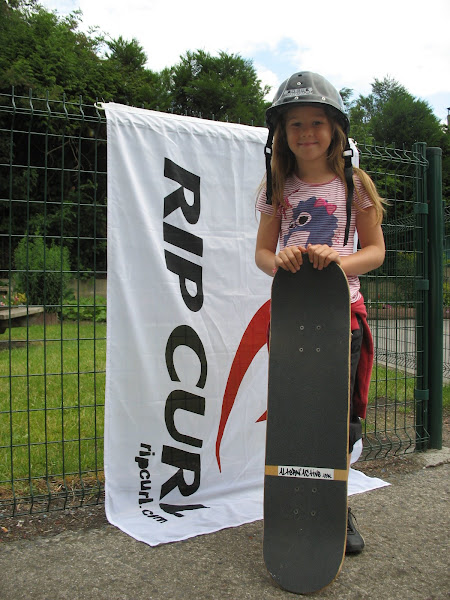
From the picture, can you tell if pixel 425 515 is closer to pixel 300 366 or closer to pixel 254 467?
pixel 254 467

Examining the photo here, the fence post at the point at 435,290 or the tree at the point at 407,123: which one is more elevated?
the tree at the point at 407,123

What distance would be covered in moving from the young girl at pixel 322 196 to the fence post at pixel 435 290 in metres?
1.42

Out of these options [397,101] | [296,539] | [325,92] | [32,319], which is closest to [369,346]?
[296,539]

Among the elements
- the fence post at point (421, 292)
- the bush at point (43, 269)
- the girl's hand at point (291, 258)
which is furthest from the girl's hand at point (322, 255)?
the fence post at point (421, 292)

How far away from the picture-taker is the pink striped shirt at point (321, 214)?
2.03m

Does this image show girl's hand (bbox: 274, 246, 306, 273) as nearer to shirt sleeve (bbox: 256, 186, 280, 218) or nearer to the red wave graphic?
shirt sleeve (bbox: 256, 186, 280, 218)

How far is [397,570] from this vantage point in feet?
6.50

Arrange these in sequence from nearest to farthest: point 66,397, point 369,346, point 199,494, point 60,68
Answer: point 369,346 < point 199,494 < point 66,397 < point 60,68

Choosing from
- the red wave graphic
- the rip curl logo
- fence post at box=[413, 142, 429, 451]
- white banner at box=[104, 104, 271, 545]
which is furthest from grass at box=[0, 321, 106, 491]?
fence post at box=[413, 142, 429, 451]

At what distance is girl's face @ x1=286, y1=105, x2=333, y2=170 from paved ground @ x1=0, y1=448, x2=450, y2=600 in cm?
162

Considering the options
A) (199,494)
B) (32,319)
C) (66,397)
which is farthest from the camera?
(32,319)

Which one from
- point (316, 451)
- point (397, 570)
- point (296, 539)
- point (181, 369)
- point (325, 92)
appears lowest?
point (397, 570)

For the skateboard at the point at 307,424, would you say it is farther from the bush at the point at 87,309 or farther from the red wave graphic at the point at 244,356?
the bush at the point at 87,309

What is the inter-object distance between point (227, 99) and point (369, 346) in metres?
19.5
